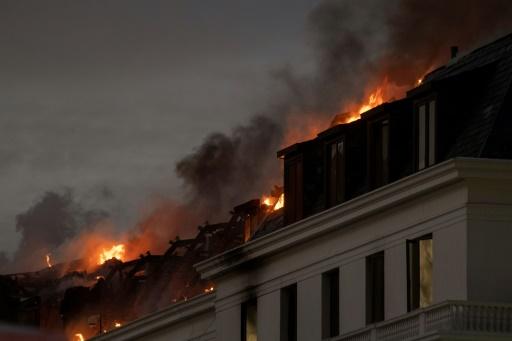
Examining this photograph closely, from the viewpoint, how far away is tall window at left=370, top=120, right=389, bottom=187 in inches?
2696

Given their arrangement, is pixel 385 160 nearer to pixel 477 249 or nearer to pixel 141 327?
pixel 477 249

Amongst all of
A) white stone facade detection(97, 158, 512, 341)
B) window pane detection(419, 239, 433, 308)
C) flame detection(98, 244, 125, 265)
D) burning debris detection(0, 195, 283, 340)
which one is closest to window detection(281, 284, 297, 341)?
white stone facade detection(97, 158, 512, 341)

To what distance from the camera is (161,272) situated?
379 ft

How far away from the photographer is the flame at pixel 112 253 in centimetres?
13462

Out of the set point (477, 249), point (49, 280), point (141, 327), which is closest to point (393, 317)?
point (477, 249)

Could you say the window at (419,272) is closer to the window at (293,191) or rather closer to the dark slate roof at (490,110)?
the dark slate roof at (490,110)

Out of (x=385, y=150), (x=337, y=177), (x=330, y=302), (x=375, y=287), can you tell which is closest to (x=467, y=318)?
(x=375, y=287)

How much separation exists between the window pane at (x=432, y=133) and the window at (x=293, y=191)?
764 cm

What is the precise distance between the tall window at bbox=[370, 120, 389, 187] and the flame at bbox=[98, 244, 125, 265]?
217ft

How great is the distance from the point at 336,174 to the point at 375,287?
4751 mm

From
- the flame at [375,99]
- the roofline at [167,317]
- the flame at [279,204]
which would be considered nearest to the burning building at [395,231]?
the roofline at [167,317]

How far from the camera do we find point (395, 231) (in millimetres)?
66000

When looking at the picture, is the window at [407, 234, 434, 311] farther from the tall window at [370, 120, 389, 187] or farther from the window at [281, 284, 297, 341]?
the window at [281, 284, 297, 341]

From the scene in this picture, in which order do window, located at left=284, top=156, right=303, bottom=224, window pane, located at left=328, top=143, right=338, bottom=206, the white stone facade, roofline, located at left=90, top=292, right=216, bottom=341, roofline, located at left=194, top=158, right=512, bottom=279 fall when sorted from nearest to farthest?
the white stone facade < roofline, located at left=194, top=158, right=512, bottom=279 < window pane, located at left=328, top=143, right=338, bottom=206 < window, located at left=284, top=156, right=303, bottom=224 < roofline, located at left=90, top=292, right=216, bottom=341
